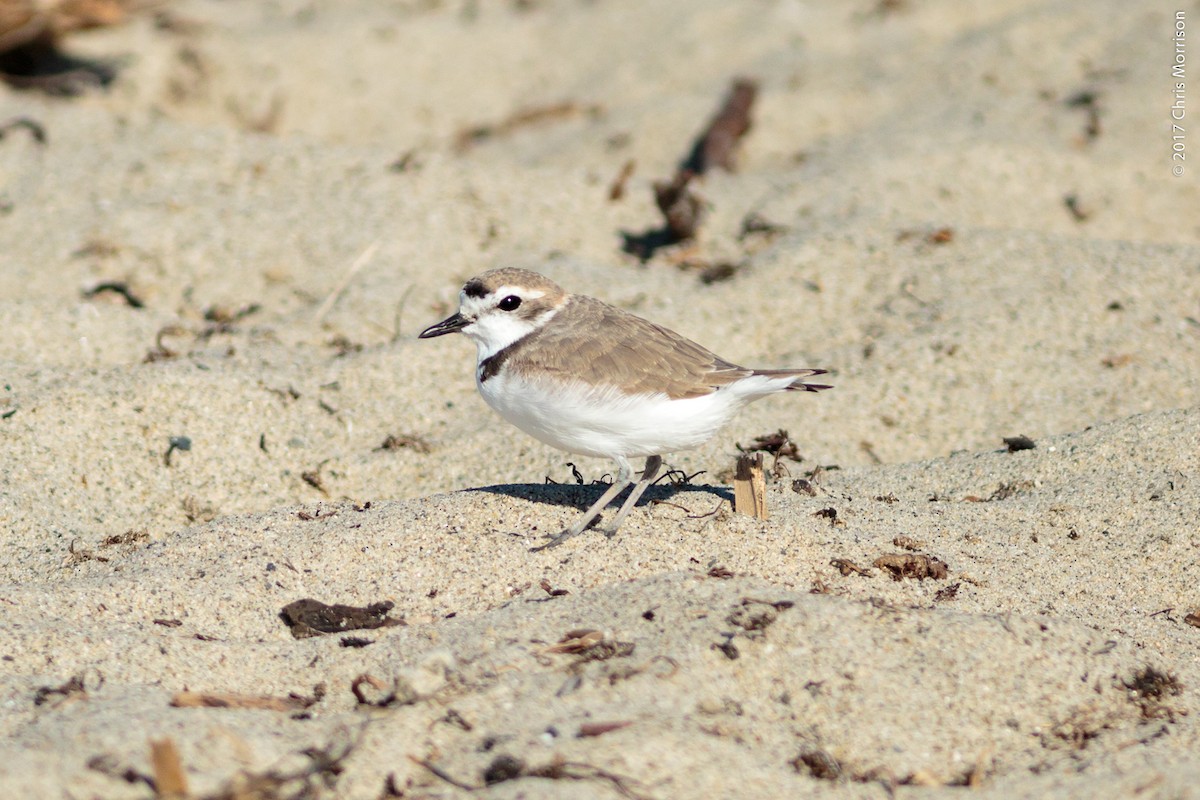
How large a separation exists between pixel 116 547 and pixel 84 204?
11.3 ft

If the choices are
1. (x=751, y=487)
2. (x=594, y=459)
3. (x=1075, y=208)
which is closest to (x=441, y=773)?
(x=751, y=487)

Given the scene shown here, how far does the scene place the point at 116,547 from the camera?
4461mm

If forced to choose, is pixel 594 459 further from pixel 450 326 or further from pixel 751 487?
pixel 751 487

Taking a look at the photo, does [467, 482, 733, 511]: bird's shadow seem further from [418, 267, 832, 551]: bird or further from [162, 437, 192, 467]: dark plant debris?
[162, 437, 192, 467]: dark plant debris

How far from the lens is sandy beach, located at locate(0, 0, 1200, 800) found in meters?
3.11

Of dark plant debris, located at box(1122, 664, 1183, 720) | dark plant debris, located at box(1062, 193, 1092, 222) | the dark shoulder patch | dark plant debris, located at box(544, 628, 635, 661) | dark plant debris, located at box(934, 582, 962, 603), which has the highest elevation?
the dark shoulder patch

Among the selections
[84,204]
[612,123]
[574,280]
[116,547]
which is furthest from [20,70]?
[116,547]

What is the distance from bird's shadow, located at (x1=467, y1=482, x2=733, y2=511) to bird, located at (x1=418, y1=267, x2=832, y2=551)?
0.47 feet

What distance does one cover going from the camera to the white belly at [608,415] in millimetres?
4199

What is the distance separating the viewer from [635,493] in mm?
4383

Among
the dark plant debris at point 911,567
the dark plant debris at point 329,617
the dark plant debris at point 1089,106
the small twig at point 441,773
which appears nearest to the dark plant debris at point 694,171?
the dark plant debris at point 1089,106

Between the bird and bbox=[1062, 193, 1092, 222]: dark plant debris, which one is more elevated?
the bird

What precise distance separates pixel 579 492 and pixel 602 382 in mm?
601

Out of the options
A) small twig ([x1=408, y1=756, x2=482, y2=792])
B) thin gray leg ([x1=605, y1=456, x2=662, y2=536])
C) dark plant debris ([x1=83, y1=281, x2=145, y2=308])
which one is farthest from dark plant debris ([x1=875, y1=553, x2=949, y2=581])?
dark plant debris ([x1=83, y1=281, x2=145, y2=308])
